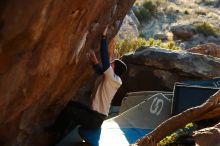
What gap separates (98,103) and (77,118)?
1.63ft

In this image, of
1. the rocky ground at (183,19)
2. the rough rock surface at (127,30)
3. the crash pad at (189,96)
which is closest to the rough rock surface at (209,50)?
the crash pad at (189,96)

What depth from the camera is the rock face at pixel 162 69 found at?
634 inches

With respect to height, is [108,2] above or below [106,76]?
above

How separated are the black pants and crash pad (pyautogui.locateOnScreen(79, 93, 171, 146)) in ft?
2.11

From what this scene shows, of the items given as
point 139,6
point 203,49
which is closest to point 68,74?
point 203,49

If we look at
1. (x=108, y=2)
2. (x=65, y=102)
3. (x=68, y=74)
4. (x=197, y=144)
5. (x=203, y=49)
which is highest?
(x=108, y=2)

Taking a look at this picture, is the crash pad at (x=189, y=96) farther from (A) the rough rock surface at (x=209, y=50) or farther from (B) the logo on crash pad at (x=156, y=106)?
(A) the rough rock surface at (x=209, y=50)

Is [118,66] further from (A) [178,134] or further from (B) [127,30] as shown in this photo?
(B) [127,30]

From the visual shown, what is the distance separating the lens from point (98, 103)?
9.85 m

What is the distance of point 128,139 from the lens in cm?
1134

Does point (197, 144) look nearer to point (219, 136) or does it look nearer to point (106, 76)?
point (219, 136)

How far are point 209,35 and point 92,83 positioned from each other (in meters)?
33.9

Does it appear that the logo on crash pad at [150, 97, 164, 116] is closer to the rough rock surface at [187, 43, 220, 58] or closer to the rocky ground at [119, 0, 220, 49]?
the rough rock surface at [187, 43, 220, 58]

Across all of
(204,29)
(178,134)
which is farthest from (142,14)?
(178,134)
